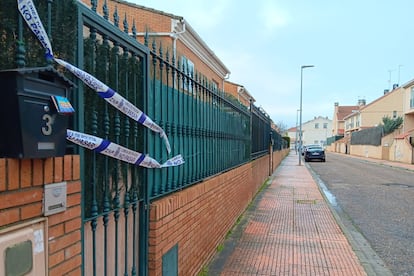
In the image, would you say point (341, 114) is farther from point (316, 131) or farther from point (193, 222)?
point (193, 222)

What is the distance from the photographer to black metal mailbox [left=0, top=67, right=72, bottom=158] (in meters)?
1.56

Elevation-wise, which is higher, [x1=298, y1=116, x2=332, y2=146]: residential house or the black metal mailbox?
[x1=298, y1=116, x2=332, y2=146]: residential house

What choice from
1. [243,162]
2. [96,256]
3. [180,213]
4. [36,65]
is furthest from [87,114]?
[243,162]

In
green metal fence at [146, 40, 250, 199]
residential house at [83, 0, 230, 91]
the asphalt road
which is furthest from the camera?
residential house at [83, 0, 230, 91]

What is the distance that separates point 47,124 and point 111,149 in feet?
2.48

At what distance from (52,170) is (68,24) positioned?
83 cm

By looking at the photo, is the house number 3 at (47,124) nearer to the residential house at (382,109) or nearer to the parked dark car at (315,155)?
the parked dark car at (315,155)

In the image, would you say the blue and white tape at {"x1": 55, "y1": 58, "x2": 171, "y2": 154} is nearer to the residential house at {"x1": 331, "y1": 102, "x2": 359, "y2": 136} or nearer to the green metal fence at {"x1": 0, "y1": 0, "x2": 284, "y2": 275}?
the green metal fence at {"x1": 0, "y1": 0, "x2": 284, "y2": 275}

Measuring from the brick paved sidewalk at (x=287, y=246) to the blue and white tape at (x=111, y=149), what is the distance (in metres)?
2.18

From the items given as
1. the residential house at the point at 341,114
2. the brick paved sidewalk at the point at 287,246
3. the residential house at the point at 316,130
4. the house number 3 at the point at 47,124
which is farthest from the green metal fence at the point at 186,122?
the residential house at the point at 316,130

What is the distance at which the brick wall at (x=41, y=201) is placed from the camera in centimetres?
155

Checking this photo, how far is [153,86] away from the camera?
128 inches

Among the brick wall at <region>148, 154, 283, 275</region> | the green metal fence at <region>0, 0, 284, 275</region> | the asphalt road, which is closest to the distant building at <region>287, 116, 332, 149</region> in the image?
the asphalt road

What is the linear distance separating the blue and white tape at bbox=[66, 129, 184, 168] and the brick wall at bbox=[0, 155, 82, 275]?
123mm
